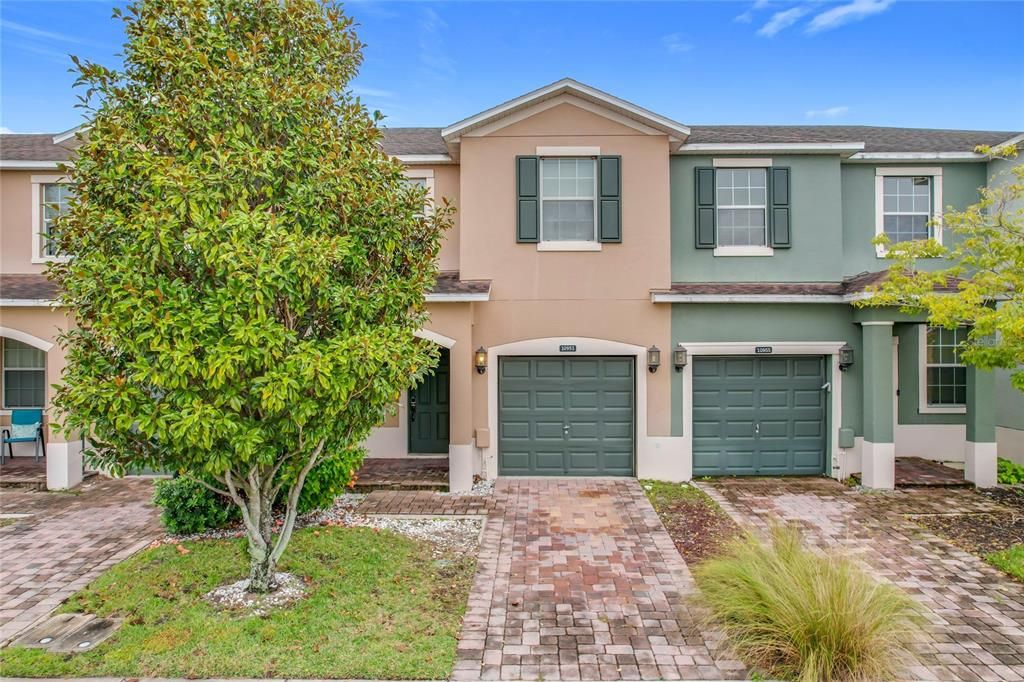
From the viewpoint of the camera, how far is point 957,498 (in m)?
9.21

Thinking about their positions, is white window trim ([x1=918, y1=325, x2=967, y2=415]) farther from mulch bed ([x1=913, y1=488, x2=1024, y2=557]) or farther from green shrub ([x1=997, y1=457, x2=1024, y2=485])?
mulch bed ([x1=913, y1=488, x2=1024, y2=557])

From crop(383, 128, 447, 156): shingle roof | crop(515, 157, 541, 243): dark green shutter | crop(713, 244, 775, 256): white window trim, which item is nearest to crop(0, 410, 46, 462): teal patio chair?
crop(383, 128, 447, 156): shingle roof

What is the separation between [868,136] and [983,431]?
6860 mm

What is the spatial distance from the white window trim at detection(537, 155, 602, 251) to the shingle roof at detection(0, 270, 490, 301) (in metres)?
1.45

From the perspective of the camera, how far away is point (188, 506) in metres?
7.04

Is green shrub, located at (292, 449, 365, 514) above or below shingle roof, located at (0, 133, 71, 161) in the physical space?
below

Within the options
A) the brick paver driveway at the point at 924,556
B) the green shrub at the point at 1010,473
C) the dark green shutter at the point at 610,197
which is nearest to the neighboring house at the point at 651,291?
the dark green shutter at the point at 610,197

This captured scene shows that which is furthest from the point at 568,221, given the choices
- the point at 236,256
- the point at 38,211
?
the point at 38,211

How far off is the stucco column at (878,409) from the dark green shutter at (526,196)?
6.60 m

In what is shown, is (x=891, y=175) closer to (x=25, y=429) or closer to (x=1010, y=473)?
(x=1010, y=473)

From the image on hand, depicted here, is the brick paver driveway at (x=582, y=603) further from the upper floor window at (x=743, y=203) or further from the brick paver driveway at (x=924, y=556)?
the upper floor window at (x=743, y=203)

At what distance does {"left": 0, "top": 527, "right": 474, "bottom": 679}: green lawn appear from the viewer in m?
4.38

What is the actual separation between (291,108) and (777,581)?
624 cm

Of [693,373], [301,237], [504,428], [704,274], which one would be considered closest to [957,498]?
[693,373]
